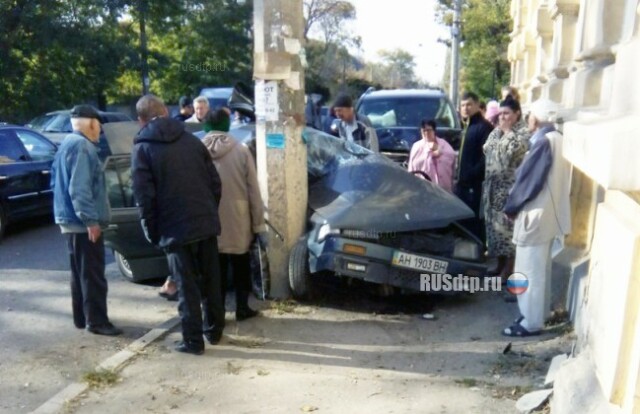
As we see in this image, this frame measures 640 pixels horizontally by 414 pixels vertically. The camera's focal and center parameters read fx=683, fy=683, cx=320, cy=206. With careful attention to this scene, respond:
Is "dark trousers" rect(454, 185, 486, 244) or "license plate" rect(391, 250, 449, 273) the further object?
"dark trousers" rect(454, 185, 486, 244)

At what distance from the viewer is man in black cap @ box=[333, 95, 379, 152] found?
8.52 metres

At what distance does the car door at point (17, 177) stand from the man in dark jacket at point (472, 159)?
6291 millimetres

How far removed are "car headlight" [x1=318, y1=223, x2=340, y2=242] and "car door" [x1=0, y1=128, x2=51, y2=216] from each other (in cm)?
570

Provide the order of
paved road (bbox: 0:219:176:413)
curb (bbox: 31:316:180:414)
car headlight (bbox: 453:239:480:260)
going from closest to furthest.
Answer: curb (bbox: 31:316:180:414) → paved road (bbox: 0:219:176:413) → car headlight (bbox: 453:239:480:260)

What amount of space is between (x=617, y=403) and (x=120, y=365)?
3.62 meters

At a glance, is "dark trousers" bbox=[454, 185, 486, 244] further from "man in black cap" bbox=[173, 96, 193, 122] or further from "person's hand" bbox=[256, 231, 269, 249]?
"man in black cap" bbox=[173, 96, 193, 122]

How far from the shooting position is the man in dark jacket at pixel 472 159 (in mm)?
7492

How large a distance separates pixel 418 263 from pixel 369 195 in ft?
2.62

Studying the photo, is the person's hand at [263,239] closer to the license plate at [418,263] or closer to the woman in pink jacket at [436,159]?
the license plate at [418,263]

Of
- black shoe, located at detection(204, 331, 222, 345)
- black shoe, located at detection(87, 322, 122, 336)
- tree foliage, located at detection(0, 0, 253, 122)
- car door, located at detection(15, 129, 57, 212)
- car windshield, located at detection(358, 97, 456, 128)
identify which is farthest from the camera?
tree foliage, located at detection(0, 0, 253, 122)

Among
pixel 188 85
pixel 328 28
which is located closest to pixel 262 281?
pixel 188 85

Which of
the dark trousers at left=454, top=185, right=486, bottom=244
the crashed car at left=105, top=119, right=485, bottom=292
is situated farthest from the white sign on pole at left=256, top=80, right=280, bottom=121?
the dark trousers at left=454, top=185, right=486, bottom=244

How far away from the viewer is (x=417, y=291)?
6152mm

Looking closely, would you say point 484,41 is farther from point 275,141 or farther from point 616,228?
point 616,228
